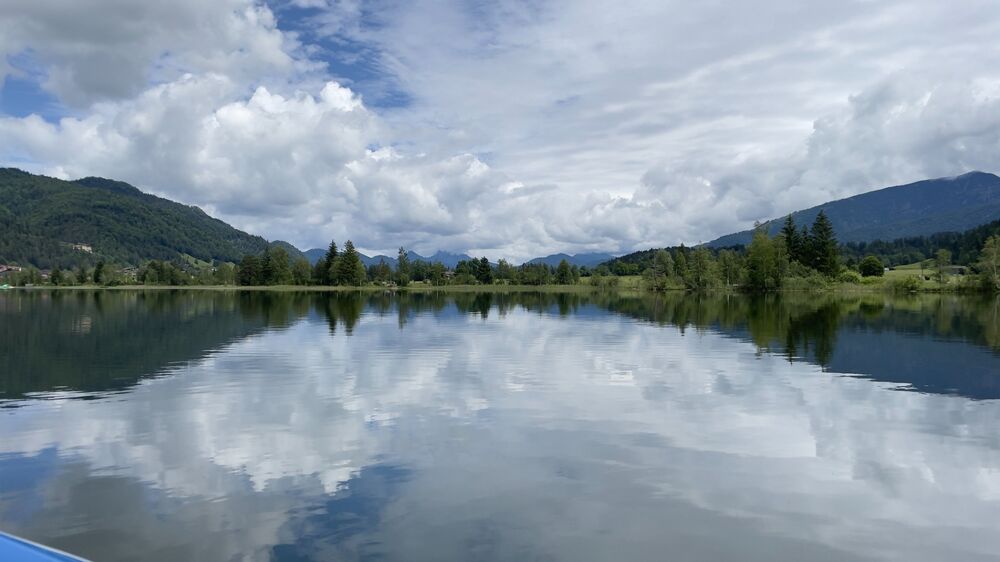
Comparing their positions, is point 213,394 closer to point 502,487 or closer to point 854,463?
point 502,487

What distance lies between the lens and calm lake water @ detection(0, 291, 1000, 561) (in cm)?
1152

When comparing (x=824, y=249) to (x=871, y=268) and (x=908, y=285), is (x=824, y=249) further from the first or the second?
(x=871, y=268)

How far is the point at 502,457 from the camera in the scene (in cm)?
1662

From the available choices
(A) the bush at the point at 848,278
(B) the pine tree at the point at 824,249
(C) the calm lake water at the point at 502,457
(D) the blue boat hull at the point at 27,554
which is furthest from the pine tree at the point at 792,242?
(D) the blue boat hull at the point at 27,554

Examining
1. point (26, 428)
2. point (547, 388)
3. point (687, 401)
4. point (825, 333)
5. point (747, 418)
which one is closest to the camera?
point (26, 428)

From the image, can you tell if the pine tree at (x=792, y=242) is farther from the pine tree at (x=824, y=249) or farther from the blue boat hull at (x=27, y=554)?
the blue boat hull at (x=27, y=554)

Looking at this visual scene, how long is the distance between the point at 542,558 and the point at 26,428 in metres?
18.0

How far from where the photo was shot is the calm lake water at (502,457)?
11516 millimetres

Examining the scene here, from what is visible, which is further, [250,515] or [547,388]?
[547,388]

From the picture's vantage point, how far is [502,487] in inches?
560

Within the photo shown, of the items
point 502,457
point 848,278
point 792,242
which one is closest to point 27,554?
point 502,457

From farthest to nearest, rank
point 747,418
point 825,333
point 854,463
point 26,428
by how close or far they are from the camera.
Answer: point 825,333 → point 747,418 → point 26,428 → point 854,463

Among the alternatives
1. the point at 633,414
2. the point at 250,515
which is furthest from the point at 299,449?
the point at 633,414

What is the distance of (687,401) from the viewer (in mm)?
24328
